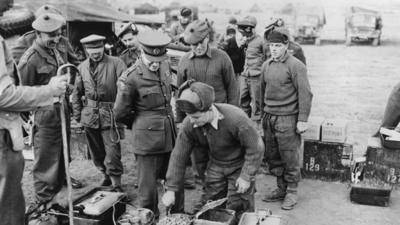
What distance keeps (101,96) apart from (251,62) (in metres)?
3.25

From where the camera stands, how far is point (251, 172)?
422 cm

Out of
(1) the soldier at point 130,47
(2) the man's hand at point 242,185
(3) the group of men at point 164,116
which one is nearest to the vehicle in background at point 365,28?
(1) the soldier at point 130,47

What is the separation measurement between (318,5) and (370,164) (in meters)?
24.7

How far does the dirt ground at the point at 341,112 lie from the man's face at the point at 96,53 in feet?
5.91

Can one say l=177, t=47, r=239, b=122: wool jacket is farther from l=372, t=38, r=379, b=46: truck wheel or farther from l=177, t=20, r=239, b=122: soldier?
l=372, t=38, r=379, b=46: truck wheel

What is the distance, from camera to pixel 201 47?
5.57 meters

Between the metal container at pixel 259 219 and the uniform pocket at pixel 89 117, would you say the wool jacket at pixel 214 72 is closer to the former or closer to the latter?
the uniform pocket at pixel 89 117

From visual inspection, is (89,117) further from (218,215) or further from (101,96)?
(218,215)

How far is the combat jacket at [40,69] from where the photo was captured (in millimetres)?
5477

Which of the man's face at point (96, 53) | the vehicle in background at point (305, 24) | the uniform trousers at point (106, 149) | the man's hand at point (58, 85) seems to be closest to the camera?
the man's hand at point (58, 85)

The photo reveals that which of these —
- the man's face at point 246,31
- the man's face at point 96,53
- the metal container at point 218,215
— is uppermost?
the man's face at point 246,31

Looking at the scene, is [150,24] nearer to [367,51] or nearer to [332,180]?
[332,180]

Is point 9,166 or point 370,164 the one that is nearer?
point 9,166

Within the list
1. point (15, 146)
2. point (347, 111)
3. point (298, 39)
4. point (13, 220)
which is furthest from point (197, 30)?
point (298, 39)
